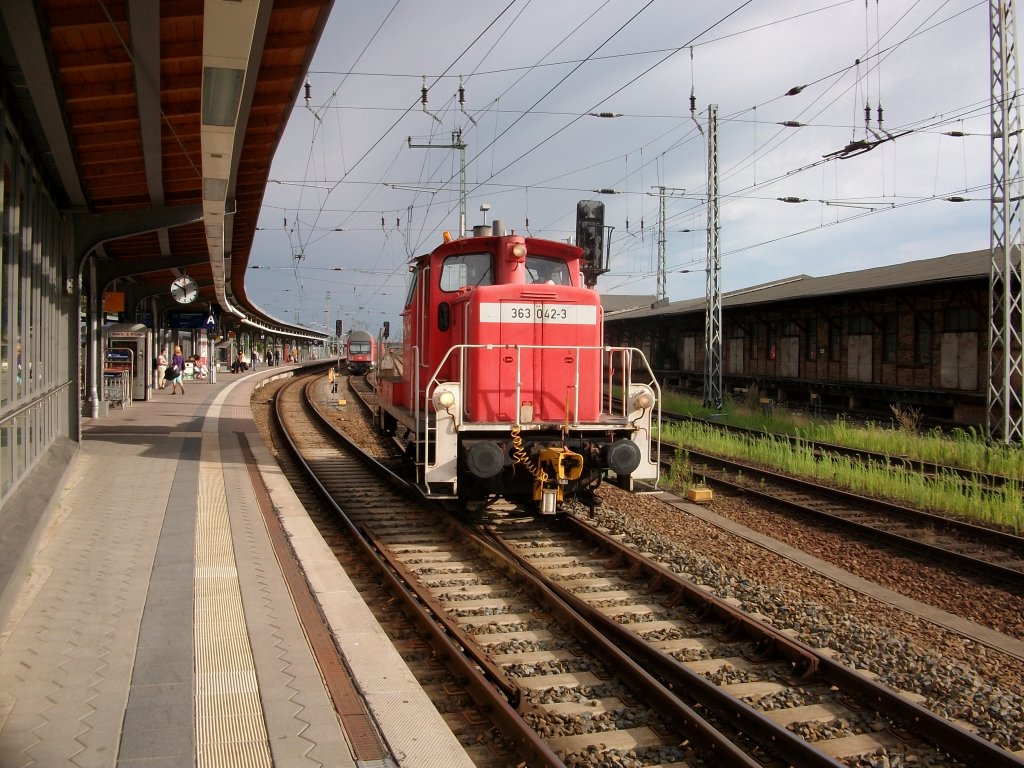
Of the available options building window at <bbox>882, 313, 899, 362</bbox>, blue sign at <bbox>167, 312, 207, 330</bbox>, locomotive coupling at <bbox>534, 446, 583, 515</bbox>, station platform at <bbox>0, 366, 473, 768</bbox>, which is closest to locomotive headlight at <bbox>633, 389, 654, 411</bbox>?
locomotive coupling at <bbox>534, 446, 583, 515</bbox>

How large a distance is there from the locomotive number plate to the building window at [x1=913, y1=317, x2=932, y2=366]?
16.8 meters

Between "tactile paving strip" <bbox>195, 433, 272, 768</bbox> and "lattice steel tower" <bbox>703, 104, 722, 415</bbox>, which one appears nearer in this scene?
"tactile paving strip" <bbox>195, 433, 272, 768</bbox>

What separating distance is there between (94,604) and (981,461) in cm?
1384

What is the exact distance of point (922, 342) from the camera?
2219 centimetres

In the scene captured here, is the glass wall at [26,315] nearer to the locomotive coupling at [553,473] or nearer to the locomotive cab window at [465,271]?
the locomotive cab window at [465,271]

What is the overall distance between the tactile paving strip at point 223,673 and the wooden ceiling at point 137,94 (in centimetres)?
418

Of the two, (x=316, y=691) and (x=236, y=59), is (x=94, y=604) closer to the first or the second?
(x=316, y=691)

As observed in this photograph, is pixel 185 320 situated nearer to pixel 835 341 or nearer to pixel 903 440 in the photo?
pixel 835 341

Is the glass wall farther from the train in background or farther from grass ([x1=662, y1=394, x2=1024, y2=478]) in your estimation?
the train in background

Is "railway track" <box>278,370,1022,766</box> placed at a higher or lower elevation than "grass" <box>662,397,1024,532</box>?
lower

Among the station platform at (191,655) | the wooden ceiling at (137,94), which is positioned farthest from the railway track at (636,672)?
the wooden ceiling at (137,94)

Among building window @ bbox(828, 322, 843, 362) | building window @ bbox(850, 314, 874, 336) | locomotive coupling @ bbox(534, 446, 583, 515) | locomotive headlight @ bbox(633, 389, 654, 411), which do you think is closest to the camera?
locomotive coupling @ bbox(534, 446, 583, 515)

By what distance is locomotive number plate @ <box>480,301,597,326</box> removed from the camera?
8438 mm

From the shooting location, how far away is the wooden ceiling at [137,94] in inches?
253
